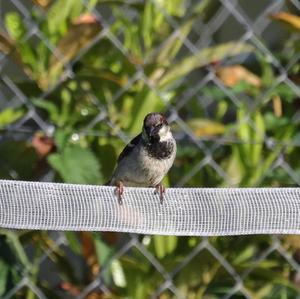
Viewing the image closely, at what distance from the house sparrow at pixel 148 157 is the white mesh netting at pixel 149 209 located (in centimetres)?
64

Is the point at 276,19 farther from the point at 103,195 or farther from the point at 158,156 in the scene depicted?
the point at 103,195

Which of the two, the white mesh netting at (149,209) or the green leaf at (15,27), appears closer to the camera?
the white mesh netting at (149,209)

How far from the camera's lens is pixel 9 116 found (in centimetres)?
259

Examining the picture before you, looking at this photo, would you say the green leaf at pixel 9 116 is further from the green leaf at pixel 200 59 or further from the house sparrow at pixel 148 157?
the green leaf at pixel 200 59

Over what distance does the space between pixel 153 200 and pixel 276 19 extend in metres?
1.31

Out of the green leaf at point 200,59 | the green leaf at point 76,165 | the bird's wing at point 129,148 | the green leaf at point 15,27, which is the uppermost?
the green leaf at point 15,27

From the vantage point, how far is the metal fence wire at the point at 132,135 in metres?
2.62

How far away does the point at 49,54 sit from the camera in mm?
2666

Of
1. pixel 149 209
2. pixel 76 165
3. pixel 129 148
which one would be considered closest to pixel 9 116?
pixel 76 165

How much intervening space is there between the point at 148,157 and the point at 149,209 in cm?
73

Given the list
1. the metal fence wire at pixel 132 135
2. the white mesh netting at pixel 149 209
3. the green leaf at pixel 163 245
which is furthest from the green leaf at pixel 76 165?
the white mesh netting at pixel 149 209

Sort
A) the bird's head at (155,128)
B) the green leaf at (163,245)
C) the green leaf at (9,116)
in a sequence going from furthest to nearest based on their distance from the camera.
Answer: the green leaf at (163,245) → the green leaf at (9,116) → the bird's head at (155,128)

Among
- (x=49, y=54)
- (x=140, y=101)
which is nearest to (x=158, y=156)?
(x=140, y=101)

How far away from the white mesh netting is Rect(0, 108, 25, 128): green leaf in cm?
84
